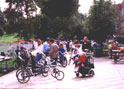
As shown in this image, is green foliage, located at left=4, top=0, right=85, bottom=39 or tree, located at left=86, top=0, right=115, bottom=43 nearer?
tree, located at left=86, top=0, right=115, bottom=43

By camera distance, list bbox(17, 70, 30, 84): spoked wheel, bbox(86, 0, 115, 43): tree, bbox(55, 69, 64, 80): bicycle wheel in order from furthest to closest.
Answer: bbox(86, 0, 115, 43): tree < bbox(55, 69, 64, 80): bicycle wheel < bbox(17, 70, 30, 84): spoked wheel

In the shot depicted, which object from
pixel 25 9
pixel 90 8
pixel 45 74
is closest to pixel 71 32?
pixel 25 9

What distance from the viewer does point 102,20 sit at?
24.7 meters

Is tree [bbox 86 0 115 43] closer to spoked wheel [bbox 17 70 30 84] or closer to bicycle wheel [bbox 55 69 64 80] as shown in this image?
bicycle wheel [bbox 55 69 64 80]

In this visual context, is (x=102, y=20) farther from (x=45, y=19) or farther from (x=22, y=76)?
(x=45, y=19)

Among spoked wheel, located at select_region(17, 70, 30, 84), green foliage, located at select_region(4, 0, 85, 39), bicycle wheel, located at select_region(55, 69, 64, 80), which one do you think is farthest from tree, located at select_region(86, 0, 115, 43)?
green foliage, located at select_region(4, 0, 85, 39)

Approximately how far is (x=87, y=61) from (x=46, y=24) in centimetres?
3613

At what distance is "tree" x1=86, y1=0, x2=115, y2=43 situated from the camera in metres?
24.6

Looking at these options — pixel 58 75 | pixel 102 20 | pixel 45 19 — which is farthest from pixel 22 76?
pixel 45 19

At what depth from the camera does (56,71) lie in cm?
1066

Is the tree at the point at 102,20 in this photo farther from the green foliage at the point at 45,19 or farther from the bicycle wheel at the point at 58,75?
the green foliage at the point at 45,19

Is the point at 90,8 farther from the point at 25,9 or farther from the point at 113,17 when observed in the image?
the point at 25,9

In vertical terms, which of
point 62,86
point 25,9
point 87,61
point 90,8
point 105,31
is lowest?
point 62,86

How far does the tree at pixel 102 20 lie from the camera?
80.7 feet
